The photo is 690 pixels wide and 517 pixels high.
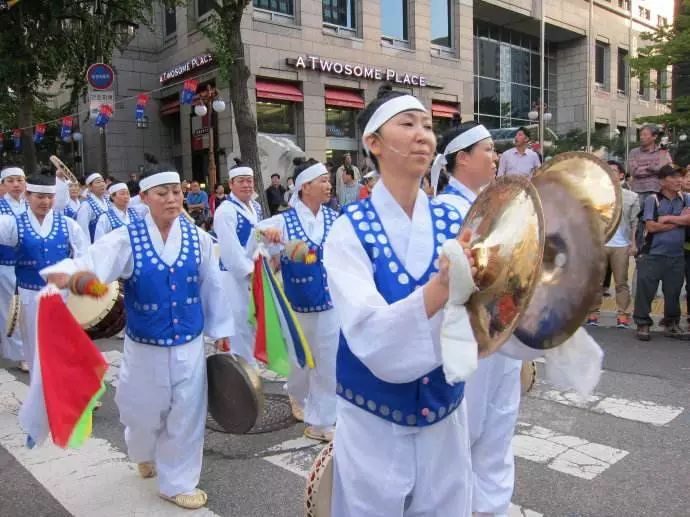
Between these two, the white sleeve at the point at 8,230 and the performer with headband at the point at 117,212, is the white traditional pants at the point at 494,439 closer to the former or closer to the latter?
the white sleeve at the point at 8,230

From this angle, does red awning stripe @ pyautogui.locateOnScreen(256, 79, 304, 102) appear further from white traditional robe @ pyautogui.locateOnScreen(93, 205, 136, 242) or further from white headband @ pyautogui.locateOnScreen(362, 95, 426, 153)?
white headband @ pyautogui.locateOnScreen(362, 95, 426, 153)

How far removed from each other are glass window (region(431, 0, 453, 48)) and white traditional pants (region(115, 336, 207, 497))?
22.2m

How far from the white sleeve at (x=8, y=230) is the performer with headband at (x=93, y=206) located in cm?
298

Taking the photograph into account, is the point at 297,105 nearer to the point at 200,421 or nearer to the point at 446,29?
the point at 446,29

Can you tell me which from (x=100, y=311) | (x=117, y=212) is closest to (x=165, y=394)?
(x=100, y=311)

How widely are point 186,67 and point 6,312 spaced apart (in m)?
15.1

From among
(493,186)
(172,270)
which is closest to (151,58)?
(172,270)

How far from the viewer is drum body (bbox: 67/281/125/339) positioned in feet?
12.6

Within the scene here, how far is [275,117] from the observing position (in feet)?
64.5

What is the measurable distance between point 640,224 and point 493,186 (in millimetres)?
6251

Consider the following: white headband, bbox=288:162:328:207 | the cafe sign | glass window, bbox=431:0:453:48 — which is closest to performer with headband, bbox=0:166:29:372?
white headband, bbox=288:162:328:207

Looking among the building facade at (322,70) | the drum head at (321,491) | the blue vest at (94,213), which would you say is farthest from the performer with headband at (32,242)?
the building facade at (322,70)

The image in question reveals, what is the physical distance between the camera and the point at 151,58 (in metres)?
22.6

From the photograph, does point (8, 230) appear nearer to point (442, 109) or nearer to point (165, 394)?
point (165, 394)
